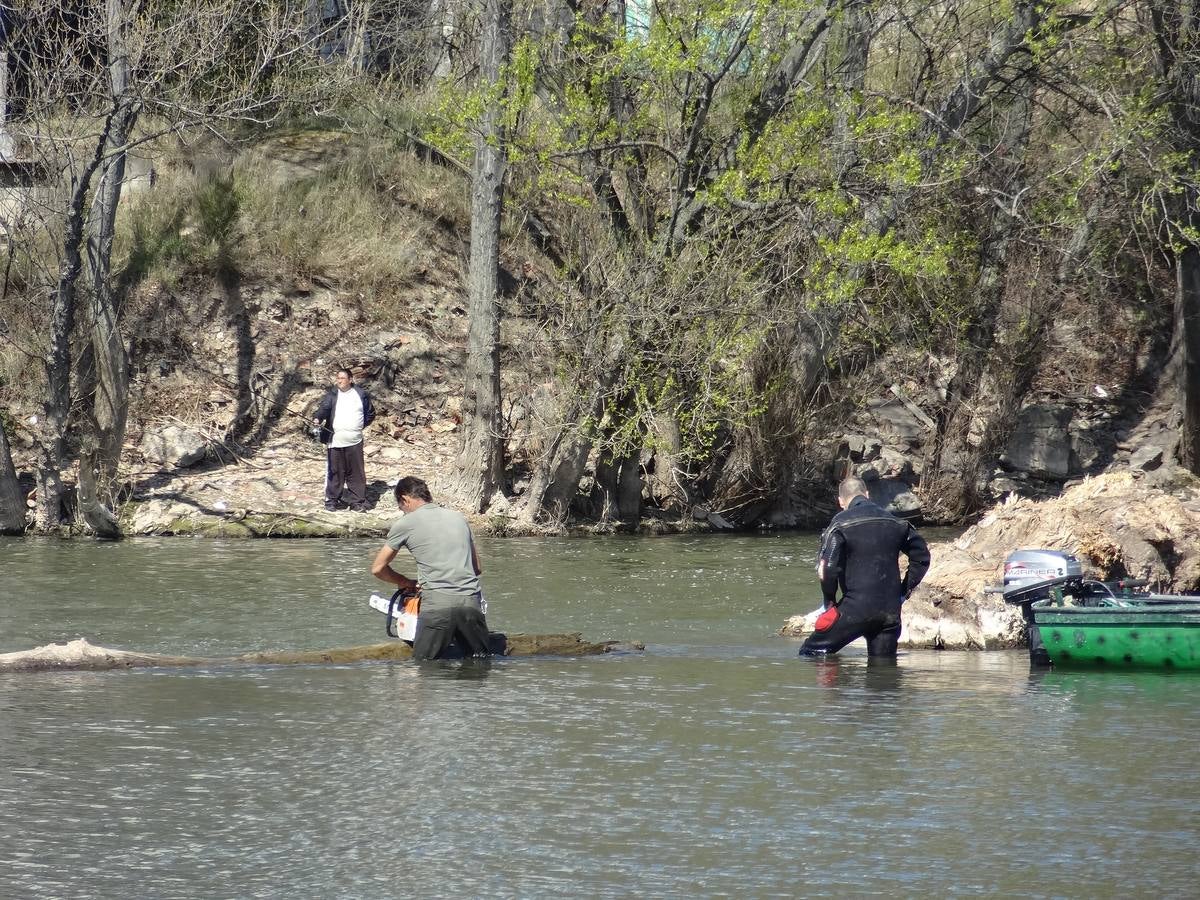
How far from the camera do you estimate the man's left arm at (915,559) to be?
1213cm

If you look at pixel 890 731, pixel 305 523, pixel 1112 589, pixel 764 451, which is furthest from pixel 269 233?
pixel 890 731

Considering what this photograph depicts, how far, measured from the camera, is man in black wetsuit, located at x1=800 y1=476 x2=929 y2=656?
12.2 meters

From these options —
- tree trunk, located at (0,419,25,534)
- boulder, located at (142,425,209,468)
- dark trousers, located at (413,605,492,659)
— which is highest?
boulder, located at (142,425,209,468)

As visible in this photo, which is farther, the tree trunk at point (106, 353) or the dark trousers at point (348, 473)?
the dark trousers at point (348, 473)

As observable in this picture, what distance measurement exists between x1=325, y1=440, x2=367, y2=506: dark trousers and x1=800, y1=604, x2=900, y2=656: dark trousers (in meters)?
11.5

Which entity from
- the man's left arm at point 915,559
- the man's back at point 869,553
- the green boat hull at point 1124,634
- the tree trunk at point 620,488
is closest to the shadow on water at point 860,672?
the man's back at point 869,553

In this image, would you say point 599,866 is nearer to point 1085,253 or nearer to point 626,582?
point 626,582

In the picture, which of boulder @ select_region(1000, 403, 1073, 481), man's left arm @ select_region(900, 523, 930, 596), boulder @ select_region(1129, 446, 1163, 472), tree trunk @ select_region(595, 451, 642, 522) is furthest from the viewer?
boulder @ select_region(1000, 403, 1073, 481)

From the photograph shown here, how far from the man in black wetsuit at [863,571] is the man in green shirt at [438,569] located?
260 centimetres

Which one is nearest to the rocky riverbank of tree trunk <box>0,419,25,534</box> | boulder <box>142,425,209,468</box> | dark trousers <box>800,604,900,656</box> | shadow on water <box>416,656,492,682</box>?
dark trousers <box>800,604,900,656</box>

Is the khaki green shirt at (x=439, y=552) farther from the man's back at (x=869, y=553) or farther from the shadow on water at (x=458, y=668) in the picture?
the man's back at (x=869, y=553)

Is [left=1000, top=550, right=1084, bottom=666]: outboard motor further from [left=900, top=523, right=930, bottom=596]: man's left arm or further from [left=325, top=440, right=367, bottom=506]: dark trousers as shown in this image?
[left=325, top=440, right=367, bottom=506]: dark trousers

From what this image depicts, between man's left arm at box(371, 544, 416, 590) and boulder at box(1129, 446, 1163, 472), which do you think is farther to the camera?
boulder at box(1129, 446, 1163, 472)

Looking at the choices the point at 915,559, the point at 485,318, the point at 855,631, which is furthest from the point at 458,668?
the point at 485,318
